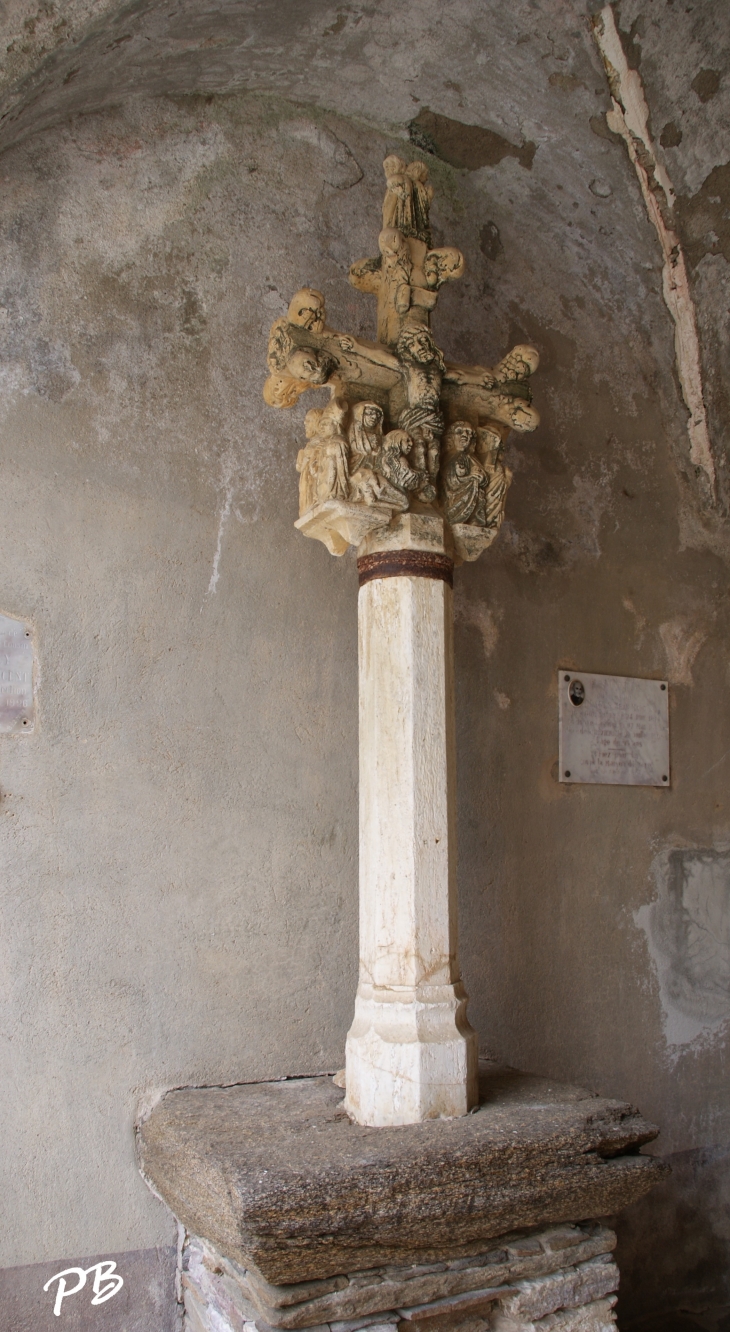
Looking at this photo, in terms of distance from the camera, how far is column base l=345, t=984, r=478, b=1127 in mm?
2475

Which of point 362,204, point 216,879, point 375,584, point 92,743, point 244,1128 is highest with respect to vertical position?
point 362,204

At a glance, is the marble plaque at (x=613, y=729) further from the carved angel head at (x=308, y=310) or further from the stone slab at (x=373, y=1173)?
the carved angel head at (x=308, y=310)

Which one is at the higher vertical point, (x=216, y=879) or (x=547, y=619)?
(x=547, y=619)

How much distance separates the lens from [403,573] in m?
2.76

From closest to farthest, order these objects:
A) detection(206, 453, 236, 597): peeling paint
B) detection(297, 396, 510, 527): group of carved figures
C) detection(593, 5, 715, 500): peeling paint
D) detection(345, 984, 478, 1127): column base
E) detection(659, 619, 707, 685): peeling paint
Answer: detection(345, 984, 478, 1127): column base < detection(297, 396, 510, 527): group of carved figures < detection(206, 453, 236, 597): peeling paint < detection(593, 5, 715, 500): peeling paint < detection(659, 619, 707, 685): peeling paint

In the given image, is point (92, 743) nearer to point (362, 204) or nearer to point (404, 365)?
point (404, 365)

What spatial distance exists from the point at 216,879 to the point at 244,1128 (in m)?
0.75

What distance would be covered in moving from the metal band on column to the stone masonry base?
5.48 ft

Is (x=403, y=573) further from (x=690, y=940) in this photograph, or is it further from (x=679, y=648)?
(x=690, y=940)

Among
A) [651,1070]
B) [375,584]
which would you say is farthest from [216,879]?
[651,1070]

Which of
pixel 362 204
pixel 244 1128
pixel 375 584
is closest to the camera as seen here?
pixel 244 1128

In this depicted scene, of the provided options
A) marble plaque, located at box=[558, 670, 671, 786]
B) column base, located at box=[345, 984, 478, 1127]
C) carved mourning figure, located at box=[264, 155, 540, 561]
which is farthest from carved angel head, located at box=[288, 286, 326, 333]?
column base, located at box=[345, 984, 478, 1127]

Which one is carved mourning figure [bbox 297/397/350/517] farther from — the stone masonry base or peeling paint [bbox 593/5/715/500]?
the stone masonry base

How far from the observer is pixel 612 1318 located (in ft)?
8.12
